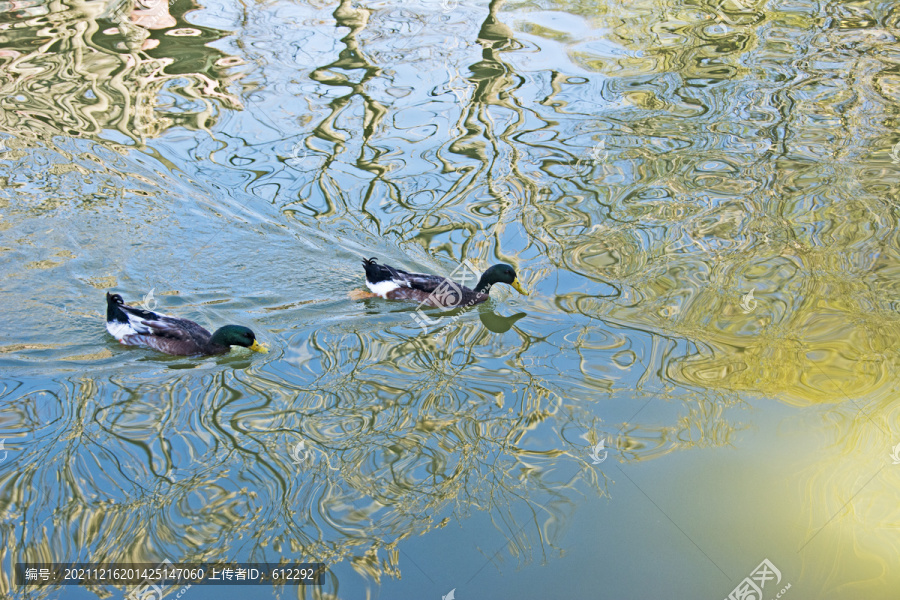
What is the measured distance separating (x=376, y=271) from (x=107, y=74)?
8.18 m

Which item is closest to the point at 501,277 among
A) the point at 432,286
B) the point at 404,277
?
the point at 432,286

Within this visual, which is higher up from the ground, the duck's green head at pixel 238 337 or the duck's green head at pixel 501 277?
the duck's green head at pixel 501 277

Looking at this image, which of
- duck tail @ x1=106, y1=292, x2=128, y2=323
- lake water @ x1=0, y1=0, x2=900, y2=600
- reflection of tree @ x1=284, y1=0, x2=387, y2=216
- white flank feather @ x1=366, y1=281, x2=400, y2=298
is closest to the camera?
lake water @ x1=0, y1=0, x2=900, y2=600

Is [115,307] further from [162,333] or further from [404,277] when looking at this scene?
[404,277]

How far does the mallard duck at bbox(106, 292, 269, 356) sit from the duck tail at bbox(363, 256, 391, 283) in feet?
4.66

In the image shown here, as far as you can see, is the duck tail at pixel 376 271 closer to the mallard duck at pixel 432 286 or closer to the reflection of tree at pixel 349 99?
the mallard duck at pixel 432 286

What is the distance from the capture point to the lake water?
5.65 m

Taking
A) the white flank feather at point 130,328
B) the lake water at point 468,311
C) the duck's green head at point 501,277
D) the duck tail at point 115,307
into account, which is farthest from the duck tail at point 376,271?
the duck tail at point 115,307

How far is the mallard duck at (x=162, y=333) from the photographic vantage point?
25.1 feet

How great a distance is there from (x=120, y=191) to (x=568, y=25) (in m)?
9.09

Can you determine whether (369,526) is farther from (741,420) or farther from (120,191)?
(120,191)

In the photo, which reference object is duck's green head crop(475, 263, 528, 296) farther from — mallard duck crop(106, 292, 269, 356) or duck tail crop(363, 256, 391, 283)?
mallard duck crop(106, 292, 269, 356)

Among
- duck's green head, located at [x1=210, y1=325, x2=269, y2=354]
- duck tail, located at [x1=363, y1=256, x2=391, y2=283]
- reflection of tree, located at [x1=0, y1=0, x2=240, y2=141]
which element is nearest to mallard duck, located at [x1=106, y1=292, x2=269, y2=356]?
duck's green head, located at [x1=210, y1=325, x2=269, y2=354]

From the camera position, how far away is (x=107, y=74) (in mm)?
13734
